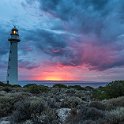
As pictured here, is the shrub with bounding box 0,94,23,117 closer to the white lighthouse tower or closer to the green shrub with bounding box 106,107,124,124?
the green shrub with bounding box 106,107,124,124

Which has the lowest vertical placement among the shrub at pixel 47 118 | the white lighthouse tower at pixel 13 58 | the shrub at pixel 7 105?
the shrub at pixel 47 118

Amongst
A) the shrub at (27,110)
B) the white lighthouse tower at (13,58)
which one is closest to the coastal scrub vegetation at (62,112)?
the shrub at (27,110)

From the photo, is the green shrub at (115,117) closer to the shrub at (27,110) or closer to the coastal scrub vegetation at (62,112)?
the coastal scrub vegetation at (62,112)

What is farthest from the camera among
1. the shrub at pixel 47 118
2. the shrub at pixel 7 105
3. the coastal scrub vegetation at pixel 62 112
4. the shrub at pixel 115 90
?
the shrub at pixel 115 90

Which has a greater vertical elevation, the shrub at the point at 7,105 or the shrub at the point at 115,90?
the shrub at the point at 115,90

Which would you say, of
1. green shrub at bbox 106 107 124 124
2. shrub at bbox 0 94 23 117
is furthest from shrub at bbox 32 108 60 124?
shrub at bbox 0 94 23 117

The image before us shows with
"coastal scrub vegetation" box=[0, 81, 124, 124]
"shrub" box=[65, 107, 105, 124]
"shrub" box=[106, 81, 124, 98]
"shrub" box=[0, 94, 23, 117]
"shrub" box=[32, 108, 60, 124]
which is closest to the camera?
"coastal scrub vegetation" box=[0, 81, 124, 124]

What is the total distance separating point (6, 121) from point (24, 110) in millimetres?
858

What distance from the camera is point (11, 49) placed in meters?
46.2

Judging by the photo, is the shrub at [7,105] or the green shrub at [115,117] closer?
the green shrub at [115,117]

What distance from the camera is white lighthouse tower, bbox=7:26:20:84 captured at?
44.0 meters

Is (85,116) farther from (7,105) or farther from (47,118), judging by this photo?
(7,105)

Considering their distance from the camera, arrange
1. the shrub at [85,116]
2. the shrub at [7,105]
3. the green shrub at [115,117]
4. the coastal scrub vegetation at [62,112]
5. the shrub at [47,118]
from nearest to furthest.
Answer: the green shrub at [115,117] → the coastal scrub vegetation at [62,112] → the shrub at [85,116] → the shrub at [47,118] → the shrub at [7,105]

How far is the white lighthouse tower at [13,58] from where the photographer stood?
43963 millimetres
